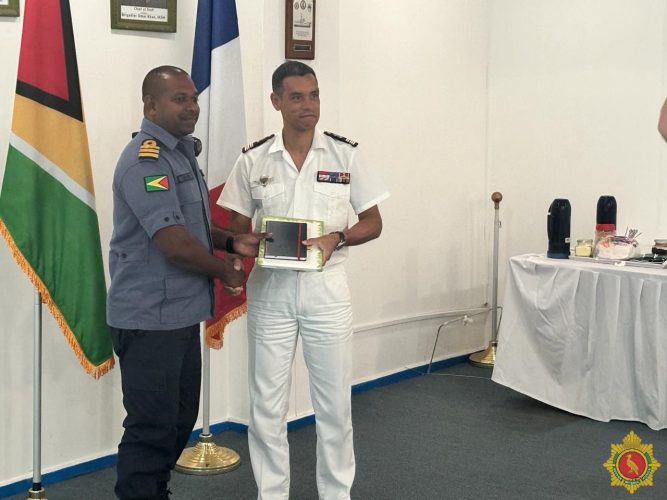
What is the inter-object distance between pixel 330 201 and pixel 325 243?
0.22 metres

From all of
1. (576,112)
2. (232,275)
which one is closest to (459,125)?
(576,112)

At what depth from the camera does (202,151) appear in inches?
140

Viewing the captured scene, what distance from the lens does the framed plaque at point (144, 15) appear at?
3664 mm

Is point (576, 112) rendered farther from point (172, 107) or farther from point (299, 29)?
point (172, 107)

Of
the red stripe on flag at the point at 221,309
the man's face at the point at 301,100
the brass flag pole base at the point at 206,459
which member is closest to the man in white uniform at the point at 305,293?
the man's face at the point at 301,100

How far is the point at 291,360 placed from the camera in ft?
10.1

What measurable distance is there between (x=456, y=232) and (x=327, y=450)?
2.93 m

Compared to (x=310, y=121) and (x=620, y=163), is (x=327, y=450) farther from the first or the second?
(x=620, y=163)

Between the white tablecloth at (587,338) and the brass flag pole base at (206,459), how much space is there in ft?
5.36

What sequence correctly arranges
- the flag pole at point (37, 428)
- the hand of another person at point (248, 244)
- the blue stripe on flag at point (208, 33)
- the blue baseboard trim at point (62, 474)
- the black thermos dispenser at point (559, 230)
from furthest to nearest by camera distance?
the black thermos dispenser at point (559, 230) → the blue stripe on flag at point (208, 33) → the blue baseboard trim at point (62, 474) → the flag pole at point (37, 428) → the hand of another person at point (248, 244)

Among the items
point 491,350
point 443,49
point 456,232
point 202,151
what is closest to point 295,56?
point 202,151

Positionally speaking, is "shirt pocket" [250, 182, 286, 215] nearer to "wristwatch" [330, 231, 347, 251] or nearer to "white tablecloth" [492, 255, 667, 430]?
"wristwatch" [330, 231, 347, 251]

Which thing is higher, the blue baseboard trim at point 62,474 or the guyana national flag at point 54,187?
the guyana national flag at point 54,187

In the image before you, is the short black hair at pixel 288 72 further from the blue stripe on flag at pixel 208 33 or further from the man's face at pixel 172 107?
the blue stripe on flag at pixel 208 33
